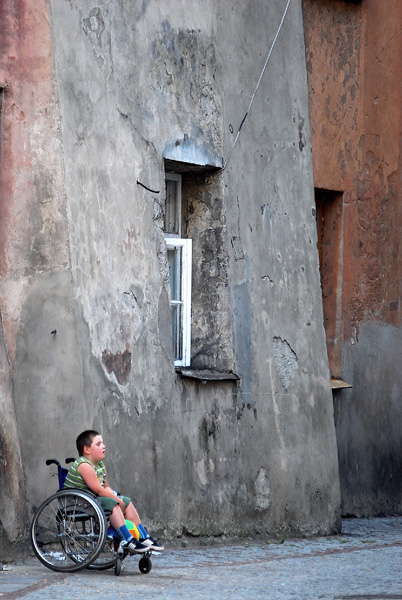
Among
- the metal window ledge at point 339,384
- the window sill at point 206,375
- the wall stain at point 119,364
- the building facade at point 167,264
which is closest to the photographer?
the building facade at point 167,264

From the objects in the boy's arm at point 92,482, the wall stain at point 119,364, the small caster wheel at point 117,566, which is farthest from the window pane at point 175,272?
the small caster wheel at point 117,566

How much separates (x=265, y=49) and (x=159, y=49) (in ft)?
4.98

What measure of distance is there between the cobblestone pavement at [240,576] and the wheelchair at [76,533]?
0.28 ft

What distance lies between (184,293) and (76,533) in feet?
11.3

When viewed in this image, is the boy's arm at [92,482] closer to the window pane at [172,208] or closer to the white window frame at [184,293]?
the white window frame at [184,293]

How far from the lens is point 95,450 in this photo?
775cm

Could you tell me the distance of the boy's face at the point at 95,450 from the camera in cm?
775

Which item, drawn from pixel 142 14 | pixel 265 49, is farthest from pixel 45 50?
pixel 265 49

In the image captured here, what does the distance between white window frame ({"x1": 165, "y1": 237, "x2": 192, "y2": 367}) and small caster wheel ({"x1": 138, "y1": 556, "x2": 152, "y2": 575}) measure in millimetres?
2962

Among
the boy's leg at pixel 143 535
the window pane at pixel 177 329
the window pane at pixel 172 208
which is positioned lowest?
the boy's leg at pixel 143 535

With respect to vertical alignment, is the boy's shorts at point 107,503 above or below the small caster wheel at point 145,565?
above

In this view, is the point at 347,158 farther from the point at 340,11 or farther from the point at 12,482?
the point at 12,482

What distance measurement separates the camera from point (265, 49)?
10.8 m

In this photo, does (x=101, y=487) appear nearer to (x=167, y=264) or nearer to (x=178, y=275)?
(x=167, y=264)
